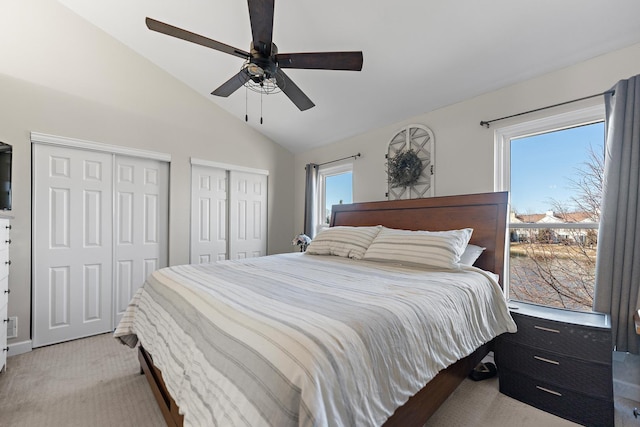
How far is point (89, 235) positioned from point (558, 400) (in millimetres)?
4282

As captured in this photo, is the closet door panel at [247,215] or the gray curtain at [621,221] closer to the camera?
the gray curtain at [621,221]

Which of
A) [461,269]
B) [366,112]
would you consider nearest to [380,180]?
[366,112]

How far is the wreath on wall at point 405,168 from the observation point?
3.01 m

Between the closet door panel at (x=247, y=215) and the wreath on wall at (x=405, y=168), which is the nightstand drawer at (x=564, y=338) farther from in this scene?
the closet door panel at (x=247, y=215)

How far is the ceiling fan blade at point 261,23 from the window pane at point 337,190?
249cm

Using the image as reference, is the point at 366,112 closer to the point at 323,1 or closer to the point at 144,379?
the point at 323,1

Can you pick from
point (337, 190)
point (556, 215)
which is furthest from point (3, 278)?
point (556, 215)

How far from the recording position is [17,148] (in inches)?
102

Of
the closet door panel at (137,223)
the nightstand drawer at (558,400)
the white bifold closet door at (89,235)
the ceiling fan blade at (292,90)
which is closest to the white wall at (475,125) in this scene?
the ceiling fan blade at (292,90)

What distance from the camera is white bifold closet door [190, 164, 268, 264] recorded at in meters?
3.75

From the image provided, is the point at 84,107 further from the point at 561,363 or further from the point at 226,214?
the point at 561,363

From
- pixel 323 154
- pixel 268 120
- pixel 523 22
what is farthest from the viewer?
pixel 323 154

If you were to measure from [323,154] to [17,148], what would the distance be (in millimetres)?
3396

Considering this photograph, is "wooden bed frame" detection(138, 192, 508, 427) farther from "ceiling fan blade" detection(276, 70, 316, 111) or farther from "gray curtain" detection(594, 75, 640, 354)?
"ceiling fan blade" detection(276, 70, 316, 111)
